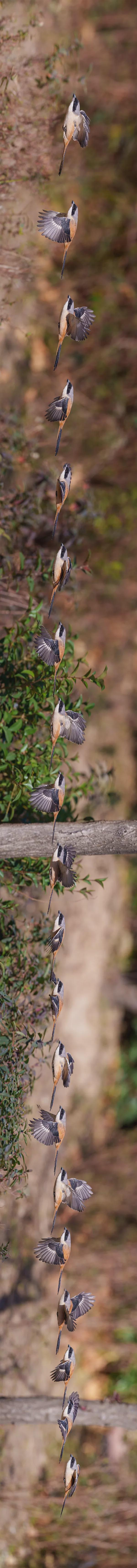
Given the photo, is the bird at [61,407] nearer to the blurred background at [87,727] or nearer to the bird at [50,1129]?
the bird at [50,1129]

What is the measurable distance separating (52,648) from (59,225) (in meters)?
0.48

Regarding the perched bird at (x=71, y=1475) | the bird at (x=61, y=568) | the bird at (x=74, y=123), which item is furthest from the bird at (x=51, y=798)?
the perched bird at (x=71, y=1475)

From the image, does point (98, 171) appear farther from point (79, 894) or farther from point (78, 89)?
point (79, 894)

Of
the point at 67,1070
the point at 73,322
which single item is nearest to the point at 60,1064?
the point at 67,1070

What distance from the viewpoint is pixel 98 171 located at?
3.44 meters

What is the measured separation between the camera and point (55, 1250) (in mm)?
1263

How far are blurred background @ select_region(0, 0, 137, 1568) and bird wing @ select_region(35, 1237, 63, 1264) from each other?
88 centimetres

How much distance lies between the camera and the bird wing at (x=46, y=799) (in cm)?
129

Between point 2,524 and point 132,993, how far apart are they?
1.71 meters

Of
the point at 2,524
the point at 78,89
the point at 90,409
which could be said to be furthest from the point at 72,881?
the point at 78,89

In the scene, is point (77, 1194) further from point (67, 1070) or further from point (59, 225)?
point (59, 225)

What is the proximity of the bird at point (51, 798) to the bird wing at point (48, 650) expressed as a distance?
137mm

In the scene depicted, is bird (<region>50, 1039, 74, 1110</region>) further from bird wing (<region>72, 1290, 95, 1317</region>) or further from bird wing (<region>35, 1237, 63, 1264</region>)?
bird wing (<region>72, 1290, 95, 1317</region>)

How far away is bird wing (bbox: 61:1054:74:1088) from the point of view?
1.27 m
